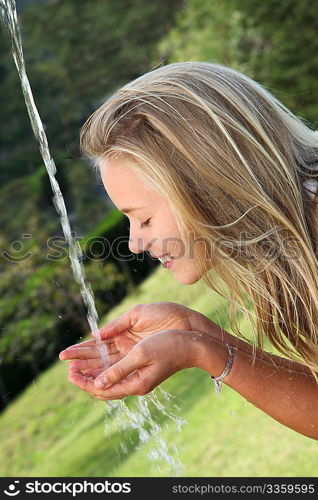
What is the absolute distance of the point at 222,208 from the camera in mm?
2395

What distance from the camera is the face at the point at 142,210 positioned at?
2.36 metres

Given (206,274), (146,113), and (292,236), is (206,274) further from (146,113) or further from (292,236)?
(146,113)

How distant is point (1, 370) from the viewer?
6.79 m

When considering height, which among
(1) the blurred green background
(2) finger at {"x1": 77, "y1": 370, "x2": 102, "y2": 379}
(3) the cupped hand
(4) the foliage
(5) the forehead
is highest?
(5) the forehead

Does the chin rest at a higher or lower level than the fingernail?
higher

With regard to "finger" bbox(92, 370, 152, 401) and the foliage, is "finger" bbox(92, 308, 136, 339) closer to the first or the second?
"finger" bbox(92, 370, 152, 401)

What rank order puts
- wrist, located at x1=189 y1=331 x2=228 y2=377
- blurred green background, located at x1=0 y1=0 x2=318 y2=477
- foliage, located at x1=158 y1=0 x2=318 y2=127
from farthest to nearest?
foliage, located at x1=158 y1=0 x2=318 y2=127 → blurred green background, located at x1=0 y1=0 x2=318 y2=477 → wrist, located at x1=189 y1=331 x2=228 y2=377

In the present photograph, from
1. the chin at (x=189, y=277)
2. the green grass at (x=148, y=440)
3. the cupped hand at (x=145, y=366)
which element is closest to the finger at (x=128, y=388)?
the cupped hand at (x=145, y=366)

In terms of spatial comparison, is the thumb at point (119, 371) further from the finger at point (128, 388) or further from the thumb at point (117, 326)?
the thumb at point (117, 326)

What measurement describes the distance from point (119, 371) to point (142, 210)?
1.69 feet

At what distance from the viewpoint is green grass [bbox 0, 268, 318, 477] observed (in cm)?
465

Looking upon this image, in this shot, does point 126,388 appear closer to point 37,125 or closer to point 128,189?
point 128,189

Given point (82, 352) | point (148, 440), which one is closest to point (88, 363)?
point (82, 352)

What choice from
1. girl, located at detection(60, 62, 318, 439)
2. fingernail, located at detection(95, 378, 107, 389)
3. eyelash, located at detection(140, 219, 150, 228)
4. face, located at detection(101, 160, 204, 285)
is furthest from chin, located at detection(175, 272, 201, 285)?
fingernail, located at detection(95, 378, 107, 389)
